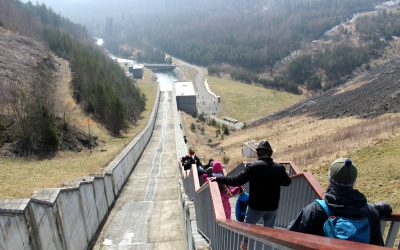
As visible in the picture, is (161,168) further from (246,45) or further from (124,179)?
(246,45)

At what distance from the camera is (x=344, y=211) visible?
10.8 ft

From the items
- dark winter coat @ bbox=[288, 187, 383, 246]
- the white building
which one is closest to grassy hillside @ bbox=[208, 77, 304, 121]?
the white building

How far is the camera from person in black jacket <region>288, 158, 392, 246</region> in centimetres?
333

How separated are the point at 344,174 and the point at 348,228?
0.50 metres

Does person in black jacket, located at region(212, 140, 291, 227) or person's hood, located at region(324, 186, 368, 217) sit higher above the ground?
person's hood, located at region(324, 186, 368, 217)

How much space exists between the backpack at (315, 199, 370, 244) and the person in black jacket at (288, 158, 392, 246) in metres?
0.08

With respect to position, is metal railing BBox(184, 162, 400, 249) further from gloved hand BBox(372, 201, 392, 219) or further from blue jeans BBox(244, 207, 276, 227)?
blue jeans BBox(244, 207, 276, 227)

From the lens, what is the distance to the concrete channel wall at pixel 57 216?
6.22 m

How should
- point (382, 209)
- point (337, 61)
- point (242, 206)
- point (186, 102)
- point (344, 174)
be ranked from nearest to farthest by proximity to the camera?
point (344, 174), point (382, 209), point (242, 206), point (186, 102), point (337, 61)

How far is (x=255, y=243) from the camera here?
11.9 ft

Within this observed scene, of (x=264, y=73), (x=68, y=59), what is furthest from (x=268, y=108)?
(x=264, y=73)

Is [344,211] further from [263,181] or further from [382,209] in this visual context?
[263,181]

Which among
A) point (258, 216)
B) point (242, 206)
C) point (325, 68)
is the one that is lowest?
point (242, 206)

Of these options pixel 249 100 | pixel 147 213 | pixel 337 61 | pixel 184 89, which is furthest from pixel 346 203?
pixel 337 61
